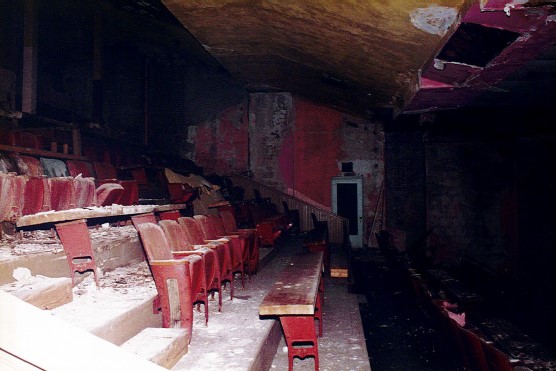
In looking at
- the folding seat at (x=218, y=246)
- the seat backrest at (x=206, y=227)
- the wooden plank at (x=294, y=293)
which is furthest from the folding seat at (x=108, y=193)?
the wooden plank at (x=294, y=293)

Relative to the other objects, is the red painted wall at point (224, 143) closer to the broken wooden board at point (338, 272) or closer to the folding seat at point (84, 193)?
the broken wooden board at point (338, 272)

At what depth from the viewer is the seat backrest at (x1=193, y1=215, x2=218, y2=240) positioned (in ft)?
13.7

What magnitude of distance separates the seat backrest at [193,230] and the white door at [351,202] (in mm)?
6570

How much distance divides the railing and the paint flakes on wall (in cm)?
535

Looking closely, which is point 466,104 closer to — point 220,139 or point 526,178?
point 526,178

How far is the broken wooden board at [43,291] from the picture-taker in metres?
2.12

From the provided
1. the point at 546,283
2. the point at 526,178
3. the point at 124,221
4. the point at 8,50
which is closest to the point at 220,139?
the point at 8,50

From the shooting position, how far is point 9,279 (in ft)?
8.12

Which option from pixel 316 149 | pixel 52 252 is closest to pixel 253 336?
pixel 52 252

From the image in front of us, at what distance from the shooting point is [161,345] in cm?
213

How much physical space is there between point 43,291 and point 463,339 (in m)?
3.45

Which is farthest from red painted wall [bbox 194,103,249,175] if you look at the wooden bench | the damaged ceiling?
the wooden bench

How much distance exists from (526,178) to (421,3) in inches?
292

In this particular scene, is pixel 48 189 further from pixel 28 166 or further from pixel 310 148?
pixel 310 148
